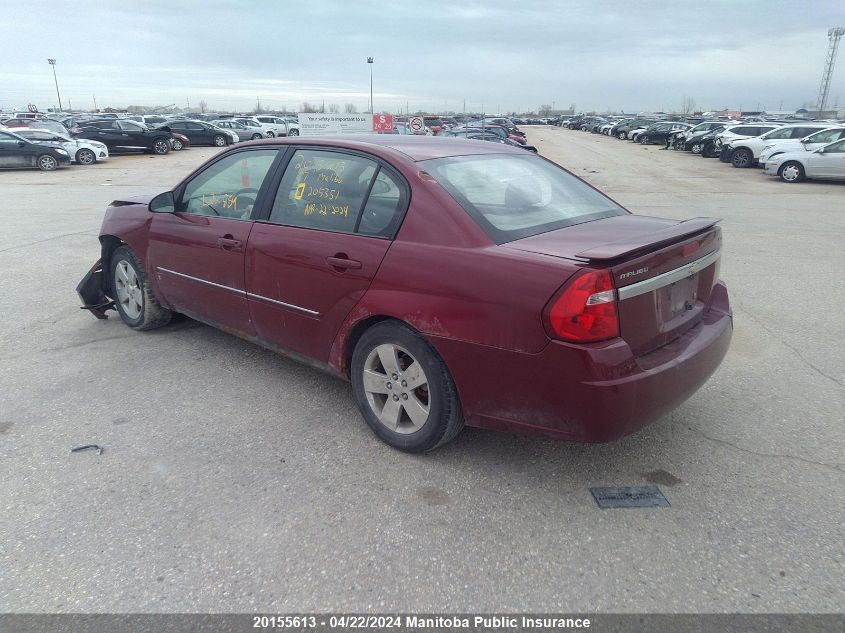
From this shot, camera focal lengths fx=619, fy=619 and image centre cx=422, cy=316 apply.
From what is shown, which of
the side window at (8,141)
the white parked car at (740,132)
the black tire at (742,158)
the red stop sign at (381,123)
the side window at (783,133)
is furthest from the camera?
the white parked car at (740,132)

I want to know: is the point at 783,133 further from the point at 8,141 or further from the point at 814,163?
the point at 8,141

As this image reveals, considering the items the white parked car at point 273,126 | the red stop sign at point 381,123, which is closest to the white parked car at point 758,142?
the red stop sign at point 381,123

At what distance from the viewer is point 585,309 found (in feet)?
8.34

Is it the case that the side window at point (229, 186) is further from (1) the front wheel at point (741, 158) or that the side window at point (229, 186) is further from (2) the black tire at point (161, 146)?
(2) the black tire at point (161, 146)

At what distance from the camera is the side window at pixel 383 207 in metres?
3.20

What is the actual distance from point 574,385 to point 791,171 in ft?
67.6

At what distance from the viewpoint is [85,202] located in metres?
14.2

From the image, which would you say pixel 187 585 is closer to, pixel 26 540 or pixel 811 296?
pixel 26 540

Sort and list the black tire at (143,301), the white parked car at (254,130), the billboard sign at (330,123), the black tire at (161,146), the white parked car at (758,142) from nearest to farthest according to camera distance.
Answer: the black tire at (143,301) < the billboard sign at (330,123) < the white parked car at (758,142) < the black tire at (161,146) < the white parked car at (254,130)

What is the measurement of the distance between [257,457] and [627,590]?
192 centimetres

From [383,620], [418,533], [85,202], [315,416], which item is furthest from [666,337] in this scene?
[85,202]

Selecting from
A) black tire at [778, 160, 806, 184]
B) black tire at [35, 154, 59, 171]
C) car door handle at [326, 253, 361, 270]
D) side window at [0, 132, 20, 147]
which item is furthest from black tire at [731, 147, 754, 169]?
side window at [0, 132, 20, 147]

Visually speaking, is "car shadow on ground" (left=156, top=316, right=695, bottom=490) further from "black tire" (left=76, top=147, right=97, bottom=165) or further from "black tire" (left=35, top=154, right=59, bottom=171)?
"black tire" (left=76, top=147, right=97, bottom=165)

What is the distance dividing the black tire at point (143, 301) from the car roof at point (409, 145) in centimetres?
159
